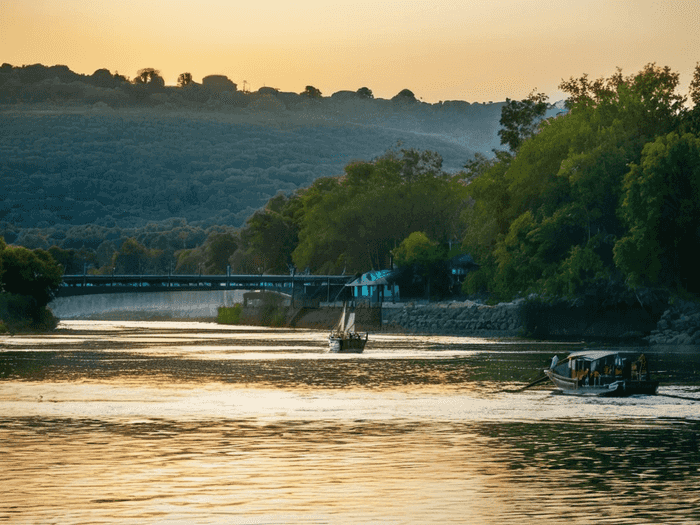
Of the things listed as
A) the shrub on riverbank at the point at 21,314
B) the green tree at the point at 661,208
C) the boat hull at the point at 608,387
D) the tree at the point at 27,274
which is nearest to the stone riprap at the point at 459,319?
the green tree at the point at 661,208

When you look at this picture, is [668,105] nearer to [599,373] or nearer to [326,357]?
[326,357]

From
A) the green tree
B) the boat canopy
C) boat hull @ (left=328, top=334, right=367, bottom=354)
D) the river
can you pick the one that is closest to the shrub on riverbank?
boat hull @ (left=328, top=334, right=367, bottom=354)

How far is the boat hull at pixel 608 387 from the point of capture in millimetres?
67938

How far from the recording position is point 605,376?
230 ft

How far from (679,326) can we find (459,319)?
5018 cm

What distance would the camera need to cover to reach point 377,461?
42.5 m

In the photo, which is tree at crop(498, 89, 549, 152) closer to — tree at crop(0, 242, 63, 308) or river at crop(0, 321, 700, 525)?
tree at crop(0, 242, 63, 308)

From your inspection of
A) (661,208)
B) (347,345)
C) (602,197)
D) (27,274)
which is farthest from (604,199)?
(27,274)

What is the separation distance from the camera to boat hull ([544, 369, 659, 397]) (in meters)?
67.9

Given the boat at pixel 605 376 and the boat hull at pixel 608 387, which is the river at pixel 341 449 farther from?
the boat at pixel 605 376

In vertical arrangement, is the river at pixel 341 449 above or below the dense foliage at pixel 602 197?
below

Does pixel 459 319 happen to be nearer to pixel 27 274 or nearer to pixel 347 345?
pixel 347 345

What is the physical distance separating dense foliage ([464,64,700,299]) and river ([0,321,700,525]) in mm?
47250

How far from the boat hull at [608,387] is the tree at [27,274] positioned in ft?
377
